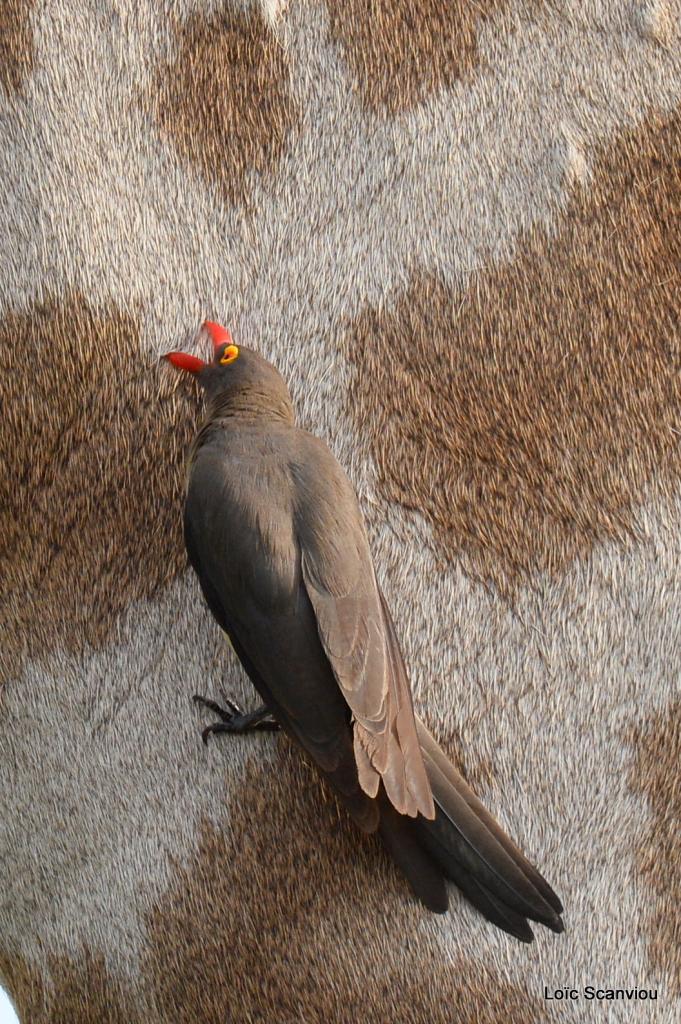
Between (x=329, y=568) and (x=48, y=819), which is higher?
(x=329, y=568)

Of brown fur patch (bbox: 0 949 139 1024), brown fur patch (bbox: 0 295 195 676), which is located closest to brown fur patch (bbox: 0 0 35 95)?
brown fur patch (bbox: 0 295 195 676)

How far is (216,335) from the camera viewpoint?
4.24 feet

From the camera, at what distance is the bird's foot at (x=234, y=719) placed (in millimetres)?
1248

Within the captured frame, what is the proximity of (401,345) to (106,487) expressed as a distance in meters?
0.37

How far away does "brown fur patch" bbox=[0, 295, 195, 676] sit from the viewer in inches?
49.9

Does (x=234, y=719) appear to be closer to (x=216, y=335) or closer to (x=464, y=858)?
(x=464, y=858)

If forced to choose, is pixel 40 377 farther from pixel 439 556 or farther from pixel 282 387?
pixel 439 556

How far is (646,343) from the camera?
1276 mm

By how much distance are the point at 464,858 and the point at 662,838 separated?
0.22 meters

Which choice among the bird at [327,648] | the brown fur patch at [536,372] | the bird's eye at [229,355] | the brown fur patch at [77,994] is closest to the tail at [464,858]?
the bird at [327,648]

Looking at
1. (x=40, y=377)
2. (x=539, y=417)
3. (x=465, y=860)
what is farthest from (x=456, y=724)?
(x=40, y=377)

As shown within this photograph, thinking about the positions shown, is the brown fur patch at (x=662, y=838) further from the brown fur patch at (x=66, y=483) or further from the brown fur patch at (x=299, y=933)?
the brown fur patch at (x=66, y=483)

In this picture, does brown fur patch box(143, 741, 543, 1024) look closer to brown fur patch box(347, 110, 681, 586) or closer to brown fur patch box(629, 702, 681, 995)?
brown fur patch box(629, 702, 681, 995)

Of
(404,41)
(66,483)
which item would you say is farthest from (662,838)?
(404,41)
